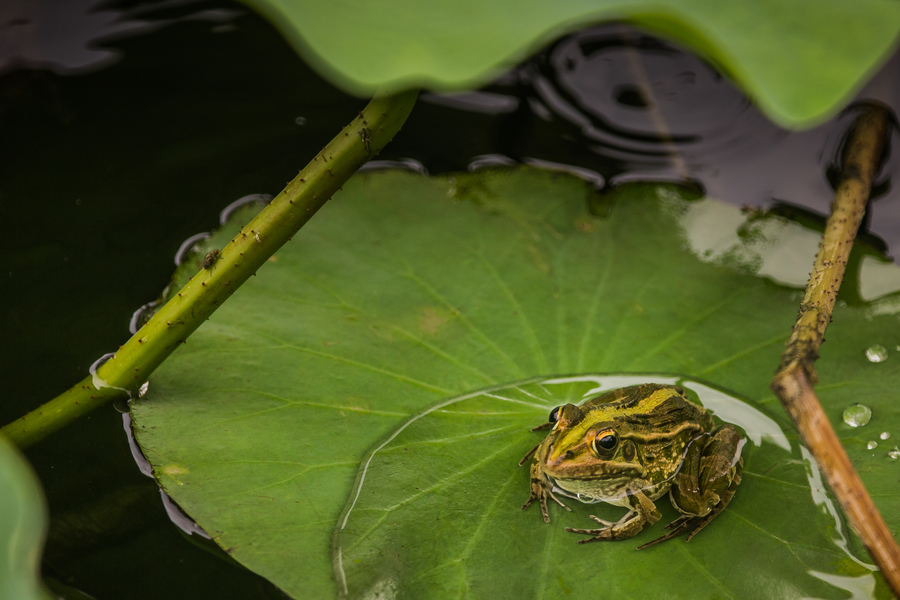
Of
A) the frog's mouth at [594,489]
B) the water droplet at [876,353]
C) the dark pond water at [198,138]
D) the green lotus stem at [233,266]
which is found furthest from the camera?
the dark pond water at [198,138]

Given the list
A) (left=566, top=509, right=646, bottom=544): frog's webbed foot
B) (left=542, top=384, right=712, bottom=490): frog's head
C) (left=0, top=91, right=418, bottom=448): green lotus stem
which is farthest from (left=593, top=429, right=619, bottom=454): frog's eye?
(left=0, top=91, right=418, bottom=448): green lotus stem

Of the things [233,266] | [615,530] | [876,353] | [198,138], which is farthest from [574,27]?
[198,138]

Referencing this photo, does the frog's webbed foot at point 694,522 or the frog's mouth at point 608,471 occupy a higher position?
the frog's webbed foot at point 694,522

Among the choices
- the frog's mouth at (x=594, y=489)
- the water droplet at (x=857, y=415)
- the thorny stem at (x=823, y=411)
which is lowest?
the frog's mouth at (x=594, y=489)

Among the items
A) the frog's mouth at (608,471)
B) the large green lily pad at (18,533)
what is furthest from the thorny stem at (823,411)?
the large green lily pad at (18,533)

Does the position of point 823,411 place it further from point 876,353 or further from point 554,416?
point 876,353

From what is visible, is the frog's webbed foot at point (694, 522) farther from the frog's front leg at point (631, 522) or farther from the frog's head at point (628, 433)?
the frog's head at point (628, 433)
